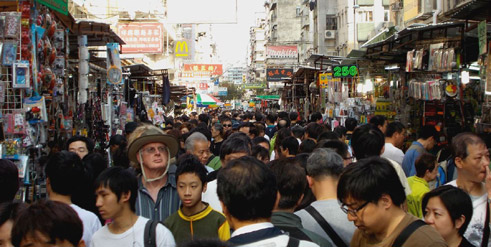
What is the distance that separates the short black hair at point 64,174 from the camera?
466cm

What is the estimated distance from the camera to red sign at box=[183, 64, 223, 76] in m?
40.3

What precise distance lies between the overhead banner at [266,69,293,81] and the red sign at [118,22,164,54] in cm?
1426

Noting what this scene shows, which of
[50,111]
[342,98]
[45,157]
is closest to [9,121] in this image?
[45,157]

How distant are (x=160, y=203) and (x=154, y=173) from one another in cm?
28

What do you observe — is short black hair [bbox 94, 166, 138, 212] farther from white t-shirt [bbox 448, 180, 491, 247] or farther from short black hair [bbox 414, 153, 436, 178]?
short black hair [bbox 414, 153, 436, 178]

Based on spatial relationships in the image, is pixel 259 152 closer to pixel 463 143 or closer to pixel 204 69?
pixel 463 143

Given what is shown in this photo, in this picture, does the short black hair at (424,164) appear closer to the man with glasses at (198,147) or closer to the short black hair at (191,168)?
the man with glasses at (198,147)

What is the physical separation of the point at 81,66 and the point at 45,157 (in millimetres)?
2950

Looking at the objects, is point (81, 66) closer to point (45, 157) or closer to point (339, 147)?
point (45, 157)

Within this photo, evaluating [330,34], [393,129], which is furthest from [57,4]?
[330,34]

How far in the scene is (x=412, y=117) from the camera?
13156 millimetres

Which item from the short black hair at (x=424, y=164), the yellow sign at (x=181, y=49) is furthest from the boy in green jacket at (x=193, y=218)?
the yellow sign at (x=181, y=49)

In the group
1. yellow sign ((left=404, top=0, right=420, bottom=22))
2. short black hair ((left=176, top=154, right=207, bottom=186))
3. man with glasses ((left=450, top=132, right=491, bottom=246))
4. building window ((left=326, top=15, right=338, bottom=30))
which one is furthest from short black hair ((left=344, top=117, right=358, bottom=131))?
building window ((left=326, top=15, right=338, bottom=30))

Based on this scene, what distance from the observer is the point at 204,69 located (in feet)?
134
